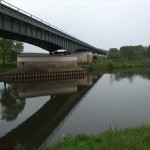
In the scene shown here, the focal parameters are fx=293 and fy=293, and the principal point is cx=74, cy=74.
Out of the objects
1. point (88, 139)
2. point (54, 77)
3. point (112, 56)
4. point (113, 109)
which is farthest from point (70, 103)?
point (112, 56)

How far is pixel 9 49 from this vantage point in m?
97.6

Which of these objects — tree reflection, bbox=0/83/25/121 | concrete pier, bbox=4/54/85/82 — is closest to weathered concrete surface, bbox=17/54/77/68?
concrete pier, bbox=4/54/85/82

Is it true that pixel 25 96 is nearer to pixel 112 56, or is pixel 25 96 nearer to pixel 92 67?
pixel 92 67

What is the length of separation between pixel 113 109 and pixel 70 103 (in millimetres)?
8423

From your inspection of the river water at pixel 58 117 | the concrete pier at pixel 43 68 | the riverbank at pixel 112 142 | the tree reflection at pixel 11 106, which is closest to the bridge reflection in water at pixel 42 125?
the river water at pixel 58 117

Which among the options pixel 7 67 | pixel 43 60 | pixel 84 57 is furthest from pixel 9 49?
pixel 84 57

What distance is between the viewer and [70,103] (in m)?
38.6

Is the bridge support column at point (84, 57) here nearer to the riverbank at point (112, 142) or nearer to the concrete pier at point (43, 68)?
the concrete pier at point (43, 68)

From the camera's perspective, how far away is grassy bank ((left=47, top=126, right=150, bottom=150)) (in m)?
14.0

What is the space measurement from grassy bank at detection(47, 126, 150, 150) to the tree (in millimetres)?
82551

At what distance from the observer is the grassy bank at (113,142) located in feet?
46.1

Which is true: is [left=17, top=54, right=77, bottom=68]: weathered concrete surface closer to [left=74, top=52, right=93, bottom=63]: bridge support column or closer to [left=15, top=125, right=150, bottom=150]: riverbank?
[left=74, top=52, right=93, bottom=63]: bridge support column

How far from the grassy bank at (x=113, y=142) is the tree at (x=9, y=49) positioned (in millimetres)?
82551

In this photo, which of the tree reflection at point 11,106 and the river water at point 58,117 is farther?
the tree reflection at point 11,106
